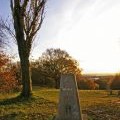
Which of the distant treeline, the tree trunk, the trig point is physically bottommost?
the trig point

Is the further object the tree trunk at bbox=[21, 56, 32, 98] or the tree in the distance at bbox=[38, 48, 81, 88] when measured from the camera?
the tree in the distance at bbox=[38, 48, 81, 88]

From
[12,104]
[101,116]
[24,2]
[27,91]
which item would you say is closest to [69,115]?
[101,116]

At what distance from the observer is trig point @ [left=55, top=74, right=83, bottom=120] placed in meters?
12.9

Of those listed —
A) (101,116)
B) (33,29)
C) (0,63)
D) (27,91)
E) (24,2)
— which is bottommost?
(101,116)

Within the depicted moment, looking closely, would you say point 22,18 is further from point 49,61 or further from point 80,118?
point 49,61

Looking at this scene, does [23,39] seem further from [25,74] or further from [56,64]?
[56,64]

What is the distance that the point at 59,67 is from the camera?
8131 centimetres

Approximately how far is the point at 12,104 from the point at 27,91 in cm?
375

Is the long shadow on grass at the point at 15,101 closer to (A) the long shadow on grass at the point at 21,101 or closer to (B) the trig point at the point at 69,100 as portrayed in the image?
(A) the long shadow on grass at the point at 21,101

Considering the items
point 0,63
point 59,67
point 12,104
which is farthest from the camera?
point 59,67

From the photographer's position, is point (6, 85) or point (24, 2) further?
point (6, 85)

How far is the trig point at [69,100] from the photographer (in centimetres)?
1292

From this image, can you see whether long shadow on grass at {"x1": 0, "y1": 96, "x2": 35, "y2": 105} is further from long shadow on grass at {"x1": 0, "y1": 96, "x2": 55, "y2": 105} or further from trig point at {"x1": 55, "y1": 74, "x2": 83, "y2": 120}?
trig point at {"x1": 55, "y1": 74, "x2": 83, "y2": 120}

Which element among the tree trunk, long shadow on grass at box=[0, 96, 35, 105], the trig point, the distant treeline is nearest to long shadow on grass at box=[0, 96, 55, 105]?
long shadow on grass at box=[0, 96, 35, 105]
